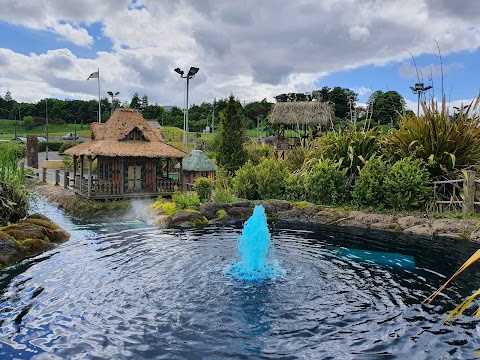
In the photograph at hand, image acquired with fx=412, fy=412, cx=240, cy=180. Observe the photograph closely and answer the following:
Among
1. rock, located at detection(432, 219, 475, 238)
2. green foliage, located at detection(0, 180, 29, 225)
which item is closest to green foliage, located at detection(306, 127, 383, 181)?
rock, located at detection(432, 219, 475, 238)

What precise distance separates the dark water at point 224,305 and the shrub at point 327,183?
513 centimetres

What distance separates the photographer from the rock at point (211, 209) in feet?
50.0

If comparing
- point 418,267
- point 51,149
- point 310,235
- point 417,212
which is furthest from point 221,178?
point 51,149

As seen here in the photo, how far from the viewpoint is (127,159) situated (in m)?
20.4

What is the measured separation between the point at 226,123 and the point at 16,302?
755 inches

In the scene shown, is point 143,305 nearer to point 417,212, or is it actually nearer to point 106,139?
point 417,212

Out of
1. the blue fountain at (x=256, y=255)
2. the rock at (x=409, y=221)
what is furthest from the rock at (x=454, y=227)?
the blue fountain at (x=256, y=255)

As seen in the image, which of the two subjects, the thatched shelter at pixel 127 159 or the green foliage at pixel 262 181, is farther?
the thatched shelter at pixel 127 159

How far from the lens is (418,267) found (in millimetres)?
9320

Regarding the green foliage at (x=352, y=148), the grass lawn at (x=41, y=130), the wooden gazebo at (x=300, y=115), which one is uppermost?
the grass lawn at (x=41, y=130)

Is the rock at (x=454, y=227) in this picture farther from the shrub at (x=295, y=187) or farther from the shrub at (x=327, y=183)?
the shrub at (x=295, y=187)

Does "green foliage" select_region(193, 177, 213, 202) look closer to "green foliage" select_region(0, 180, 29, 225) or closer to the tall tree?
"green foliage" select_region(0, 180, 29, 225)

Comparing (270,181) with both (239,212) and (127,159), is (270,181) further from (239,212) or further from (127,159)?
(127,159)

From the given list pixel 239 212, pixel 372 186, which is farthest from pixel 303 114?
pixel 239 212
